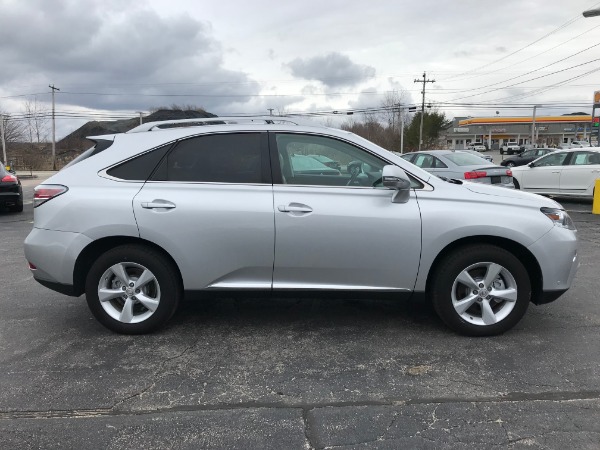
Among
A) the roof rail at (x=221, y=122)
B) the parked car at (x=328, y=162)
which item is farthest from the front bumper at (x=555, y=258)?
the roof rail at (x=221, y=122)

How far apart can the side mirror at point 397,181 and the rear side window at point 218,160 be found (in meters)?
0.94

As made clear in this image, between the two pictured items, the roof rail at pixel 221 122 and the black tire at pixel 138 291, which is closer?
the black tire at pixel 138 291

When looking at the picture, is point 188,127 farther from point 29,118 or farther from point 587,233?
point 29,118

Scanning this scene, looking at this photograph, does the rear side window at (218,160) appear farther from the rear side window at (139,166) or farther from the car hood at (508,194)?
the car hood at (508,194)

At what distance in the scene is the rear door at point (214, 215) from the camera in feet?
12.3

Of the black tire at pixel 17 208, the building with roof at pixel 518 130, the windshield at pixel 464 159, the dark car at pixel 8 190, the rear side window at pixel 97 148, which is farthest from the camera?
the building with roof at pixel 518 130

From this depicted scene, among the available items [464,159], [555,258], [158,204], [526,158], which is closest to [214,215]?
[158,204]

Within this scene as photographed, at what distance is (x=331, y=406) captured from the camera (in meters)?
2.97

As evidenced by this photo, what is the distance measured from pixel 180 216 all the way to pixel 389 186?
163 cm

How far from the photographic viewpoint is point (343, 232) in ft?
12.2

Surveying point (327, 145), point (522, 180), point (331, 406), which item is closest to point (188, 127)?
point (327, 145)

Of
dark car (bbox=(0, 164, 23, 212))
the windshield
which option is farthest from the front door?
dark car (bbox=(0, 164, 23, 212))

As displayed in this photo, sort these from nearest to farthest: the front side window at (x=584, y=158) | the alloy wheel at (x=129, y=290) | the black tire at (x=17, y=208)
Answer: the alloy wheel at (x=129, y=290) → the black tire at (x=17, y=208) → the front side window at (x=584, y=158)

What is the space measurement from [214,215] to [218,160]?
1.62 ft
